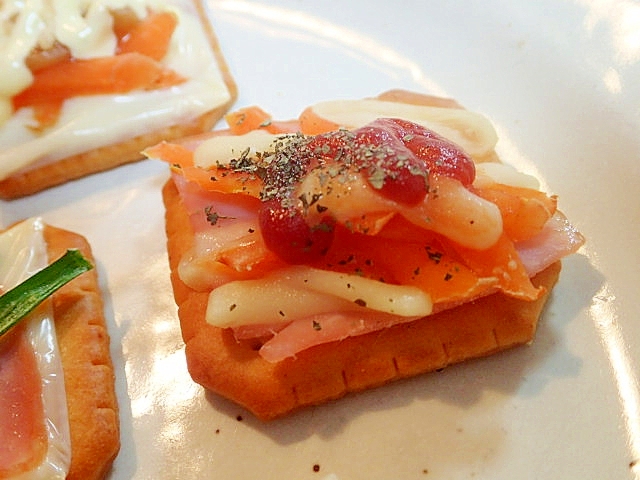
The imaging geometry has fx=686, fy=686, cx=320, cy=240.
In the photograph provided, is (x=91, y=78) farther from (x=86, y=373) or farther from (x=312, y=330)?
(x=312, y=330)

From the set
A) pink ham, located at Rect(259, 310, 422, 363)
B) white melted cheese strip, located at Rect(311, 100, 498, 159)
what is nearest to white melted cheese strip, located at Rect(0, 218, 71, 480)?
pink ham, located at Rect(259, 310, 422, 363)

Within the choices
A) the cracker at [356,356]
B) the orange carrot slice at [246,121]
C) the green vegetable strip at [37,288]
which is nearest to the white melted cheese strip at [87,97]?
the orange carrot slice at [246,121]

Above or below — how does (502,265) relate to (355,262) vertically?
above

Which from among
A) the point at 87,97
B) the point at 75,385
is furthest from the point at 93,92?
the point at 75,385

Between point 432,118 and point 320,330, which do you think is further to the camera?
point 432,118

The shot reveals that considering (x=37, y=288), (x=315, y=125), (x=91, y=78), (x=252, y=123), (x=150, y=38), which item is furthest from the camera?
(x=150, y=38)

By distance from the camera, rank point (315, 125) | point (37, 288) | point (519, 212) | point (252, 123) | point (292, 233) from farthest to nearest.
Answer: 1. point (252, 123)
2. point (315, 125)
3. point (37, 288)
4. point (519, 212)
5. point (292, 233)

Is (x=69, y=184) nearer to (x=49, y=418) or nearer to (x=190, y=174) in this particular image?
(x=190, y=174)
